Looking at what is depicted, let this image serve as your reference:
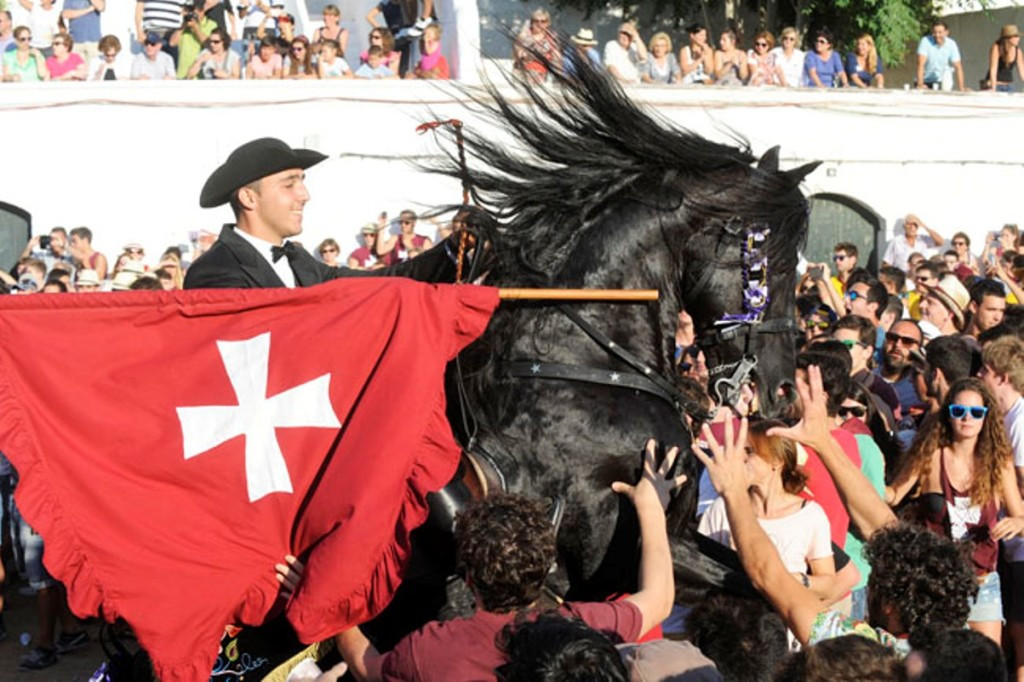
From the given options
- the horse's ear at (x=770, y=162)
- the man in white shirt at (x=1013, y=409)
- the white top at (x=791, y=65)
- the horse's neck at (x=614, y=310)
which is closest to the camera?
the horse's neck at (x=614, y=310)

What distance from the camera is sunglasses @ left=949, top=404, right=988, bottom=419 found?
7152mm

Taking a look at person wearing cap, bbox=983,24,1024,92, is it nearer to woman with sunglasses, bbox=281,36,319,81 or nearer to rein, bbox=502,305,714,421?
woman with sunglasses, bbox=281,36,319,81

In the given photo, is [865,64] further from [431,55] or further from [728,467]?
[728,467]

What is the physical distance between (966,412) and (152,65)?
48.2ft

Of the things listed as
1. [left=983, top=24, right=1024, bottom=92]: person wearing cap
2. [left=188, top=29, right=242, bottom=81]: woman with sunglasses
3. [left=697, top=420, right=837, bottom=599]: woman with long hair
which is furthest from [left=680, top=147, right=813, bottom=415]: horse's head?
[left=983, top=24, right=1024, bottom=92]: person wearing cap

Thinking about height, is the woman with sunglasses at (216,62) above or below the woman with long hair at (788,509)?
above

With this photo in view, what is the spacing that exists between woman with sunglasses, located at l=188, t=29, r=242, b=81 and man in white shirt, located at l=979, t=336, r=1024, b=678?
13.4 meters

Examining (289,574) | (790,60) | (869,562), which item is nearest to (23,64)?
(790,60)

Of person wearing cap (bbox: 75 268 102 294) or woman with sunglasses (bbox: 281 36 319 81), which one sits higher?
woman with sunglasses (bbox: 281 36 319 81)

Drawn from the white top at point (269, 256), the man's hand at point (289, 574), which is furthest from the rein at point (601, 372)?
the man's hand at point (289, 574)

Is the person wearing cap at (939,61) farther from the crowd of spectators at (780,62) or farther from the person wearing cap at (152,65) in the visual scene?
the person wearing cap at (152,65)

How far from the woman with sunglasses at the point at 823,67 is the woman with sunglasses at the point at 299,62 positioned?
7.15 meters

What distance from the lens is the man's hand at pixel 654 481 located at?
541 centimetres

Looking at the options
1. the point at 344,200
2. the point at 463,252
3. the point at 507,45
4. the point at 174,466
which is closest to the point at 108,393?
the point at 174,466
